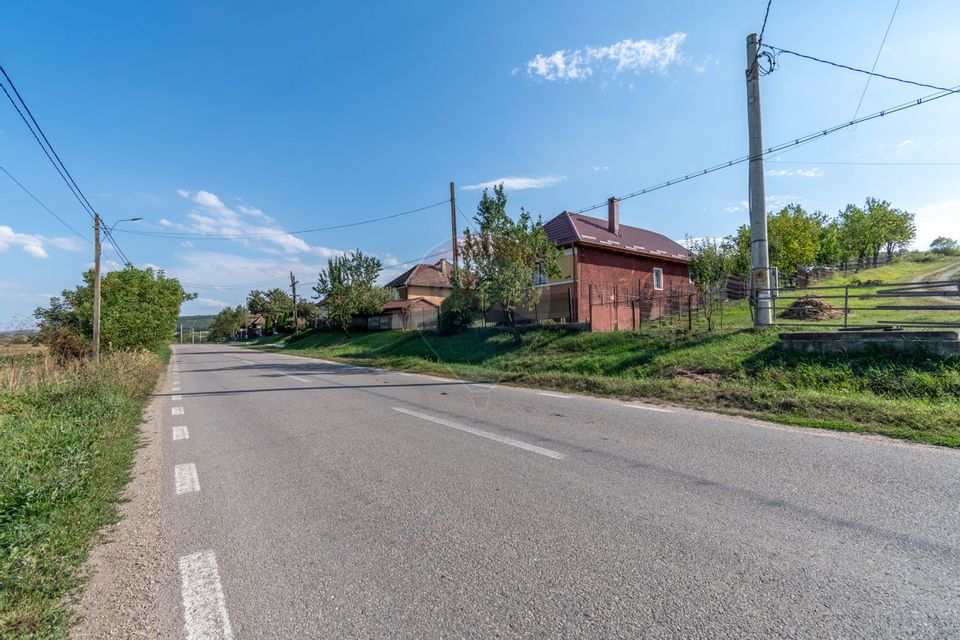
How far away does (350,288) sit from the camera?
36.5 m

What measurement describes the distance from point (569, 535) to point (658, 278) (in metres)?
25.9

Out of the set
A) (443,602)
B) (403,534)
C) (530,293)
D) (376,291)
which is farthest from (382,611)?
(376,291)

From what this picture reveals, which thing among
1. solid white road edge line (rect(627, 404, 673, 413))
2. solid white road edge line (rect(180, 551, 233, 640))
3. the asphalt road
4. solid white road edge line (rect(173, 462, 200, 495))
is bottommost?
solid white road edge line (rect(173, 462, 200, 495))

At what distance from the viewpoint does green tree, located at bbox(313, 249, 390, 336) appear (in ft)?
120

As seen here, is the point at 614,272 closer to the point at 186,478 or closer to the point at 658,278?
the point at 658,278

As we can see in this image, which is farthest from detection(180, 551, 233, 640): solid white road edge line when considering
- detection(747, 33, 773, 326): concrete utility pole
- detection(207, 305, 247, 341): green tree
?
detection(207, 305, 247, 341): green tree

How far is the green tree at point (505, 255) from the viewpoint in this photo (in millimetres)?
17609

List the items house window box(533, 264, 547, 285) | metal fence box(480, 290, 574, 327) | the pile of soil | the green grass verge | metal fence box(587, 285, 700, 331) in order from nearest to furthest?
the green grass verge, the pile of soil, metal fence box(587, 285, 700, 331), house window box(533, 264, 547, 285), metal fence box(480, 290, 574, 327)

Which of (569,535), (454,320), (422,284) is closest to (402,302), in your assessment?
(422,284)

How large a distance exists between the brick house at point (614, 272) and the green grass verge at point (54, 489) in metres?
14.3

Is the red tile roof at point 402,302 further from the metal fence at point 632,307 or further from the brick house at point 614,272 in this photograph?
the metal fence at point 632,307

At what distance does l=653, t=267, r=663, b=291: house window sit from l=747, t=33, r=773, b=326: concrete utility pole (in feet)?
45.8

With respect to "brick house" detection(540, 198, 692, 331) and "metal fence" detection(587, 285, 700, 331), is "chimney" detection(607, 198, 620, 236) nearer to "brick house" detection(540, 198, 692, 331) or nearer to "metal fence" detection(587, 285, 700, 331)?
"brick house" detection(540, 198, 692, 331)

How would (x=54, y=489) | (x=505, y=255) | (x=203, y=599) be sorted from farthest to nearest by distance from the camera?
1. (x=505, y=255)
2. (x=54, y=489)
3. (x=203, y=599)
